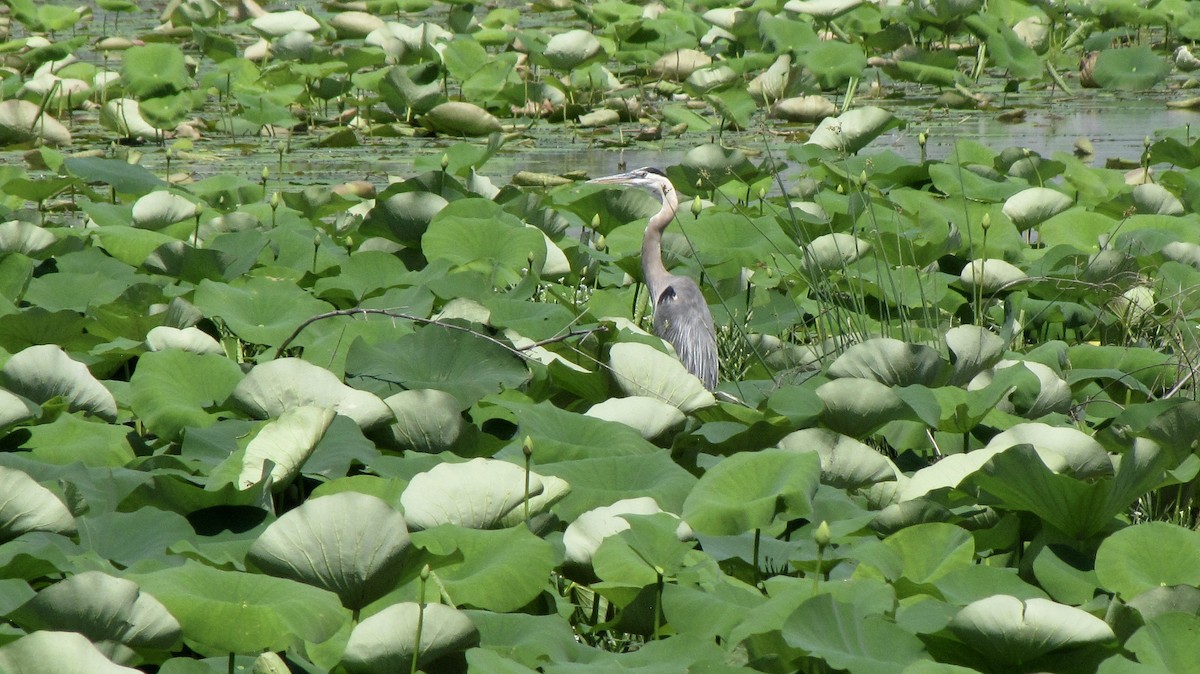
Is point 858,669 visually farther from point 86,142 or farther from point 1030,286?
point 86,142

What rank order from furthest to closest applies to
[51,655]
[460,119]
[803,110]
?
[803,110], [460,119], [51,655]

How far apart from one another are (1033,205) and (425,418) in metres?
2.06

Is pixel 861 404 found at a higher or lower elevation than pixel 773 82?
higher

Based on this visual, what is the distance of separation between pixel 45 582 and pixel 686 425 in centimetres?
102

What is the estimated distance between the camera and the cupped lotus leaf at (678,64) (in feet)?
23.2

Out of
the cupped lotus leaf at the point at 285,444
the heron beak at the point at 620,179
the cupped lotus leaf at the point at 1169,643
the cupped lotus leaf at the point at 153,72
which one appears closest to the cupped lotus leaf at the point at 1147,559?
the cupped lotus leaf at the point at 1169,643

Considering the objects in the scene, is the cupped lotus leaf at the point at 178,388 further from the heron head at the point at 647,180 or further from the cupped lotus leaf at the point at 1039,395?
the heron head at the point at 647,180

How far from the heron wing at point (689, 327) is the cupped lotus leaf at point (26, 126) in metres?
2.77

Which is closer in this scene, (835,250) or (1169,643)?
(1169,643)

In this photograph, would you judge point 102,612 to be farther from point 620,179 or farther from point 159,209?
point 620,179

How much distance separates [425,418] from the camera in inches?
85.6

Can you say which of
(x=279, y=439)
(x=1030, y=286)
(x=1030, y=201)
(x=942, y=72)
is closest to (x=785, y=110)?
(x=942, y=72)

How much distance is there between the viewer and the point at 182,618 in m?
1.47

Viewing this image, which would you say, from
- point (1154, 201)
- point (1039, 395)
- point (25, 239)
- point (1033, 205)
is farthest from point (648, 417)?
point (1154, 201)
